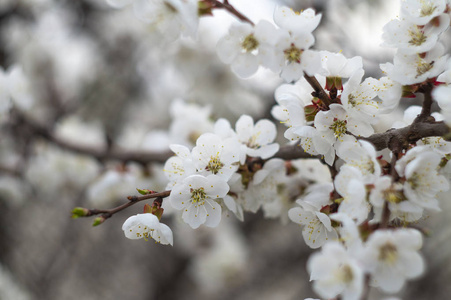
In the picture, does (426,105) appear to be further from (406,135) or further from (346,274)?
(346,274)

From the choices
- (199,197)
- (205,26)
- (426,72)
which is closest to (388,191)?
(426,72)

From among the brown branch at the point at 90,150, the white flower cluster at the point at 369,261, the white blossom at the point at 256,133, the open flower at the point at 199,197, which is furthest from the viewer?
the brown branch at the point at 90,150

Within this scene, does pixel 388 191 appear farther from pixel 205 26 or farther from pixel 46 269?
pixel 46 269

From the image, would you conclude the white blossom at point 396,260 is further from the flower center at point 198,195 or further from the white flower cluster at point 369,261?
the flower center at point 198,195

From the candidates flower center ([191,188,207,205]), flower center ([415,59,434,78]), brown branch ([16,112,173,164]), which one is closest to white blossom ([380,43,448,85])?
flower center ([415,59,434,78])

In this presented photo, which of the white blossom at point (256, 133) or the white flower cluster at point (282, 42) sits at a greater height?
the white flower cluster at point (282, 42)

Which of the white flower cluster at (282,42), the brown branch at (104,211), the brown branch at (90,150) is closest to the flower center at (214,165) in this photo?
the brown branch at (104,211)

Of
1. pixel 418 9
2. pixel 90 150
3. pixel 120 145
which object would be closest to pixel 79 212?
pixel 418 9
